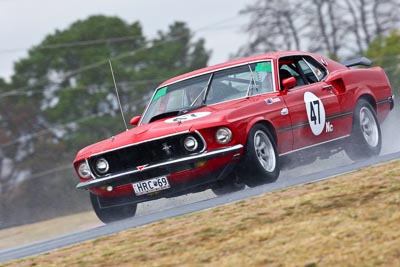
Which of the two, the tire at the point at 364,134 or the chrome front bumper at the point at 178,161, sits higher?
the chrome front bumper at the point at 178,161

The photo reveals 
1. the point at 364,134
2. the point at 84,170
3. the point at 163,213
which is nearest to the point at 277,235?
the point at 163,213

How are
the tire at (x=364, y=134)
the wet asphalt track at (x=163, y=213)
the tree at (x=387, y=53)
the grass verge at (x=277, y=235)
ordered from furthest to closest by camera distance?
the tree at (x=387, y=53) < the tire at (x=364, y=134) < the wet asphalt track at (x=163, y=213) < the grass verge at (x=277, y=235)

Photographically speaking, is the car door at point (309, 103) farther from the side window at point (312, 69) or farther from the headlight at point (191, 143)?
the headlight at point (191, 143)

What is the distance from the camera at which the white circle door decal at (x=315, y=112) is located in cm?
1178

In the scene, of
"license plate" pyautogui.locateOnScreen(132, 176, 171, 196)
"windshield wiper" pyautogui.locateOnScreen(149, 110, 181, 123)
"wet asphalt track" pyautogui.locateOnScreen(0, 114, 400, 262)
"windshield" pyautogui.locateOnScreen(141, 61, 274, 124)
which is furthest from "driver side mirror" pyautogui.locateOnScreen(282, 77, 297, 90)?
"license plate" pyautogui.locateOnScreen(132, 176, 171, 196)

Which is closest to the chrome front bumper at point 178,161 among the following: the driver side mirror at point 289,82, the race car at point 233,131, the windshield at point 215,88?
the race car at point 233,131

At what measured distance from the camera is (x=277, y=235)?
7.14m

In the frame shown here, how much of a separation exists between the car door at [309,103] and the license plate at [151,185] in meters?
1.64

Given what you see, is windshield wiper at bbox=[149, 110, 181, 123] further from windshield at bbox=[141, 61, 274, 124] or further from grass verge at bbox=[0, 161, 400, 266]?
grass verge at bbox=[0, 161, 400, 266]

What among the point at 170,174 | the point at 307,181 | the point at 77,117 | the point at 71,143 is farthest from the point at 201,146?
the point at 77,117

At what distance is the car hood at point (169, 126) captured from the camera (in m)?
10.5

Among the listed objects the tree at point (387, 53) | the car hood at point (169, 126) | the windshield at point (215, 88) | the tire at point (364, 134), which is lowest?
the tree at point (387, 53)

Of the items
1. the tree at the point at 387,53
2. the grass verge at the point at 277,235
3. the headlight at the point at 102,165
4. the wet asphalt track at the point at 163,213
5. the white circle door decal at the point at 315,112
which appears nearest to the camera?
the grass verge at the point at 277,235

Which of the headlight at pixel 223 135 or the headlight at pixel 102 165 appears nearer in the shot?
the headlight at pixel 223 135
